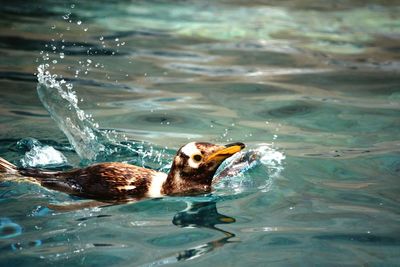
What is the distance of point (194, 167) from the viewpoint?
243 inches

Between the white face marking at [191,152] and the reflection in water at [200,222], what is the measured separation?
12.2 inches

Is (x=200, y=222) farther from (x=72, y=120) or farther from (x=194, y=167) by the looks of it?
(x=72, y=120)

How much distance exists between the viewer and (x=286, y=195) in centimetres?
632

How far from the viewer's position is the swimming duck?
614cm

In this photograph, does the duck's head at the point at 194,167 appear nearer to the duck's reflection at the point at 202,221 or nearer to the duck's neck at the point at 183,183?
the duck's neck at the point at 183,183

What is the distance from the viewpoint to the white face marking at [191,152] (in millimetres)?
6125

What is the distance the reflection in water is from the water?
16 millimetres

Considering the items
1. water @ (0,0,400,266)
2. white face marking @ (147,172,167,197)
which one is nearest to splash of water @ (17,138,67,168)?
water @ (0,0,400,266)

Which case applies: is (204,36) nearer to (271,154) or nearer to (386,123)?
(386,123)

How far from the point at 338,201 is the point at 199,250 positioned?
63.3 inches

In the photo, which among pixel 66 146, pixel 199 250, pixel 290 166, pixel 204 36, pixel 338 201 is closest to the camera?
pixel 199 250

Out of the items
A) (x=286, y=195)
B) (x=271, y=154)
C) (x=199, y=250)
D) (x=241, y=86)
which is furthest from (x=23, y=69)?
(x=199, y=250)

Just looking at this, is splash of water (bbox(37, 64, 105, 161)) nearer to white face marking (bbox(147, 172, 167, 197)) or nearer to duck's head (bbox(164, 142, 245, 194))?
white face marking (bbox(147, 172, 167, 197))

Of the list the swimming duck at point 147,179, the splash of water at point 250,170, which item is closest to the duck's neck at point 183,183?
the swimming duck at point 147,179
